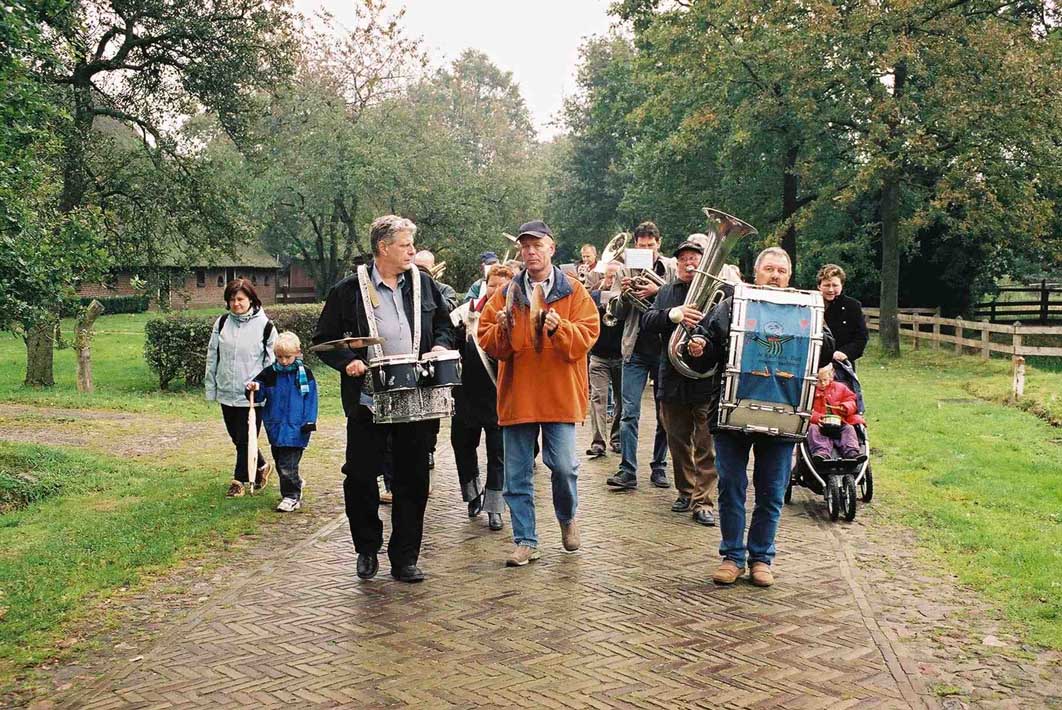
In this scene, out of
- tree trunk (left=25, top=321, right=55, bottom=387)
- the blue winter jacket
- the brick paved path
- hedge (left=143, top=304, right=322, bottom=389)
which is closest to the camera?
the brick paved path

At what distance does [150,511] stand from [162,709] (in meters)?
4.24

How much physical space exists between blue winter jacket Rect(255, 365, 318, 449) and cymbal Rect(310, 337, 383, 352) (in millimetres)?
2511

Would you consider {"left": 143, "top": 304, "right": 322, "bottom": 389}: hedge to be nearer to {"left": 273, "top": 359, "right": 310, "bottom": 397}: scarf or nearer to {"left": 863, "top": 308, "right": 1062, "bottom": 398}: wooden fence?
{"left": 273, "top": 359, "right": 310, "bottom": 397}: scarf

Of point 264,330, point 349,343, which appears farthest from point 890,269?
point 349,343

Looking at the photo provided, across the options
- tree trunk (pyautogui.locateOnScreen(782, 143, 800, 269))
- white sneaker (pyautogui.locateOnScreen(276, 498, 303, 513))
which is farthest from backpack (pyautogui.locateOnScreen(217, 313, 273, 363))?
tree trunk (pyautogui.locateOnScreen(782, 143, 800, 269))

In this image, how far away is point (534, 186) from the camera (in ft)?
170

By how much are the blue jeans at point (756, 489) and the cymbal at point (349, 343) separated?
222cm

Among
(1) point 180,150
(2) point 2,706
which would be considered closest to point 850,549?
(2) point 2,706

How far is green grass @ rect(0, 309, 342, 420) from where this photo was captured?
53.0 feet

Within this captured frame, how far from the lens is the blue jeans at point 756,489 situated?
643 centimetres

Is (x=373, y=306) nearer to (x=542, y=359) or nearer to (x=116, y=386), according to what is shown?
(x=542, y=359)

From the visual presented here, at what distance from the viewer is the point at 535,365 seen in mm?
6621

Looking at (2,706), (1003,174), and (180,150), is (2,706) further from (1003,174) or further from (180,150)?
(1003,174)

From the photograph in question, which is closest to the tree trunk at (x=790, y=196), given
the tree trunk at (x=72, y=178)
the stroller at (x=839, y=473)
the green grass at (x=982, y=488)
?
the green grass at (x=982, y=488)
